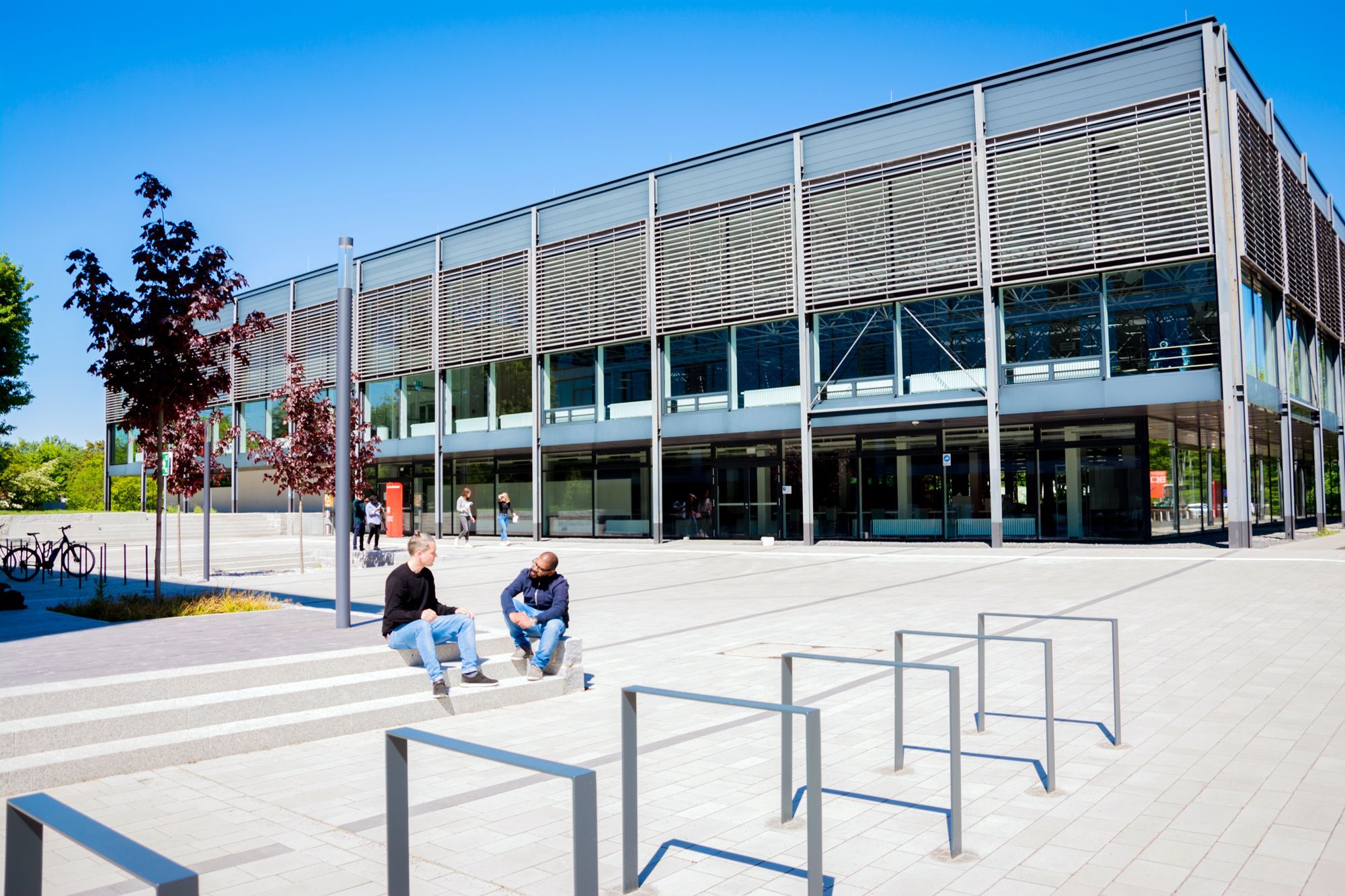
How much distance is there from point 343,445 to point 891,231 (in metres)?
21.4

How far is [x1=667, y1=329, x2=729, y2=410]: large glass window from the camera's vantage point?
3238 centimetres

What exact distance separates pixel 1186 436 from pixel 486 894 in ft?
102

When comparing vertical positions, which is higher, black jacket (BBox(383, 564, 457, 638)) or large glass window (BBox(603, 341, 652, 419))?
large glass window (BBox(603, 341, 652, 419))

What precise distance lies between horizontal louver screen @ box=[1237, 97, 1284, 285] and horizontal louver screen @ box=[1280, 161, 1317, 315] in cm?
138

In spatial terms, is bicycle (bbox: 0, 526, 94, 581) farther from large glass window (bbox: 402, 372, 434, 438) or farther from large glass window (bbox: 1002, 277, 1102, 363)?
large glass window (bbox: 1002, 277, 1102, 363)

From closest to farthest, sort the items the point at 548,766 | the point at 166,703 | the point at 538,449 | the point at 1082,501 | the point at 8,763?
the point at 548,766 → the point at 8,763 → the point at 166,703 → the point at 1082,501 → the point at 538,449

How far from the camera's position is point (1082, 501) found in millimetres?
27672

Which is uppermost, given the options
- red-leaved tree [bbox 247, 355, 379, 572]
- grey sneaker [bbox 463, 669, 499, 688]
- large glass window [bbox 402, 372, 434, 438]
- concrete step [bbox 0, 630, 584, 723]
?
large glass window [bbox 402, 372, 434, 438]

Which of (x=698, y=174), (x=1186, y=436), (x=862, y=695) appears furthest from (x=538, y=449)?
(x=862, y=695)

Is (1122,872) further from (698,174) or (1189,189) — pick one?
(698,174)

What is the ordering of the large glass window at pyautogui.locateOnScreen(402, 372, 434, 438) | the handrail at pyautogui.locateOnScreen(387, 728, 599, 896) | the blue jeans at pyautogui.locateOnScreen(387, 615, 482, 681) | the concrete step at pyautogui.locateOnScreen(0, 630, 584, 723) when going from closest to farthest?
the handrail at pyautogui.locateOnScreen(387, 728, 599, 896), the concrete step at pyautogui.locateOnScreen(0, 630, 584, 723), the blue jeans at pyautogui.locateOnScreen(387, 615, 482, 681), the large glass window at pyautogui.locateOnScreen(402, 372, 434, 438)

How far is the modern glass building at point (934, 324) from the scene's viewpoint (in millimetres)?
25000

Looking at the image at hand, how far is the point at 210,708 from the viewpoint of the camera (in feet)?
23.9

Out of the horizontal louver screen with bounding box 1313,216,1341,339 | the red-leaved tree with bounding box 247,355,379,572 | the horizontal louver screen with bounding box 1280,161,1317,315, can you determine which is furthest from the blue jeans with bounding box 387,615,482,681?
the horizontal louver screen with bounding box 1313,216,1341,339
